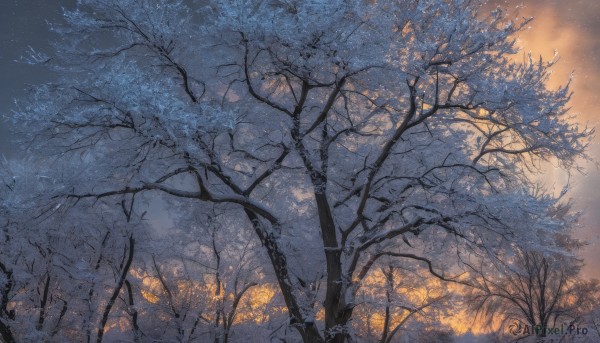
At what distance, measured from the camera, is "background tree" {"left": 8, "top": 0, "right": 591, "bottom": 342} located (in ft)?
27.6

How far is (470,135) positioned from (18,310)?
53.7ft

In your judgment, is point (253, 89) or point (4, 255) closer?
point (253, 89)

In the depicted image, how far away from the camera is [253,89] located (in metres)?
11.2

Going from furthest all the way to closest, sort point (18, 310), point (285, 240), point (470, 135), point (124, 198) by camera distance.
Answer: point (18, 310), point (124, 198), point (470, 135), point (285, 240)

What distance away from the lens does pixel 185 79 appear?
10.8 metres

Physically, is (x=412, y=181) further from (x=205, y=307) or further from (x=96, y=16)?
(x=205, y=307)

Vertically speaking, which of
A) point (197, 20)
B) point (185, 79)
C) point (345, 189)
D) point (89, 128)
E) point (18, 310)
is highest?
point (197, 20)

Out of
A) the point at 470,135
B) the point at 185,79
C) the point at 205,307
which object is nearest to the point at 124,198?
the point at 205,307

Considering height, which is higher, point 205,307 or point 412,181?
point 412,181

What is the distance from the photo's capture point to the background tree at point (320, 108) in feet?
27.6

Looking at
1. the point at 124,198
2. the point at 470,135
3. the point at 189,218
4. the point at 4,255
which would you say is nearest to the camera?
the point at 470,135

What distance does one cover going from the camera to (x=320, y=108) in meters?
12.4

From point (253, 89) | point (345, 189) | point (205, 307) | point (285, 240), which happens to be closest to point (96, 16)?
point (253, 89)

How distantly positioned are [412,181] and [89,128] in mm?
6547
